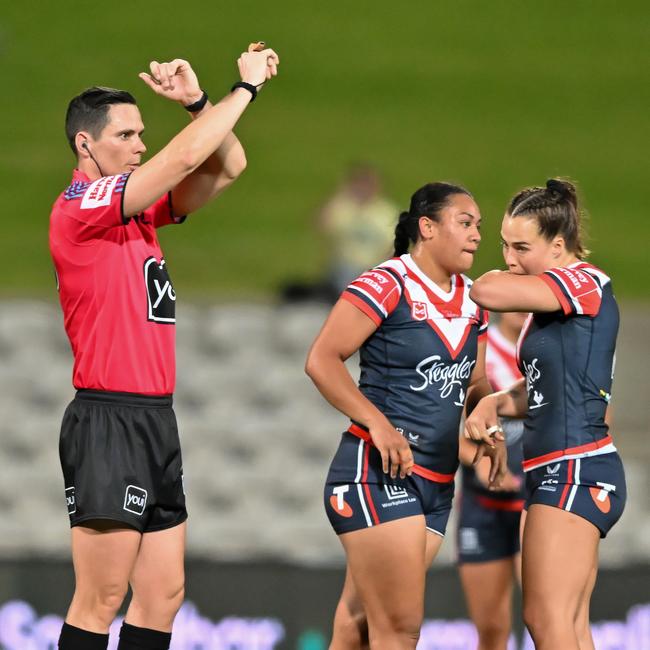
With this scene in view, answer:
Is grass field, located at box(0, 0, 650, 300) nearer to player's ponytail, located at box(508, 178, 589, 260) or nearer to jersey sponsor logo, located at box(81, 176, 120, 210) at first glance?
player's ponytail, located at box(508, 178, 589, 260)

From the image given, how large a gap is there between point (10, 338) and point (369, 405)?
395 centimetres

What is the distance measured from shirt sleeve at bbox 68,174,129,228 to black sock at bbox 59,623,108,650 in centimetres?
131

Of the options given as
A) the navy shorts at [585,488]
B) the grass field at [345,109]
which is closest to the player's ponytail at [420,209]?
the navy shorts at [585,488]

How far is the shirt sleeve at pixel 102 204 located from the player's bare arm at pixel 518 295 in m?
1.22

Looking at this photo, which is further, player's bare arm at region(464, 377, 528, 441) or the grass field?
the grass field

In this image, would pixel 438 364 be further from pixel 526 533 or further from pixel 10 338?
pixel 10 338

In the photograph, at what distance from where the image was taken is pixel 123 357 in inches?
163

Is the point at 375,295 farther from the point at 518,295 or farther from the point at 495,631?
the point at 495,631

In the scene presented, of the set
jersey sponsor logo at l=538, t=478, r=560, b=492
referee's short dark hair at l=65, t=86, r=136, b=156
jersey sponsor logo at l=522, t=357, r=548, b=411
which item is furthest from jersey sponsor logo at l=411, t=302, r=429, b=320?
referee's short dark hair at l=65, t=86, r=136, b=156

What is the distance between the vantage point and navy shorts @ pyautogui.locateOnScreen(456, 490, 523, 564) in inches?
212

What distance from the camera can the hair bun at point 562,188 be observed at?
14.3 feet

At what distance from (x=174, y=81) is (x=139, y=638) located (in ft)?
6.18

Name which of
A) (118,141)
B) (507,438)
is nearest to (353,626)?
(507,438)

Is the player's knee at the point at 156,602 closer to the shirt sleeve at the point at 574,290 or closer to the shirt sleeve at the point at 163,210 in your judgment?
the shirt sleeve at the point at 163,210
